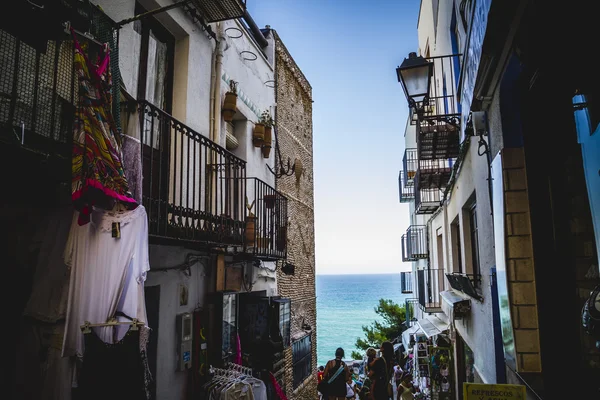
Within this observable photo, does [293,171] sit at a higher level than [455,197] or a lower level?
higher

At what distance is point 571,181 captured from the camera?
11.3ft

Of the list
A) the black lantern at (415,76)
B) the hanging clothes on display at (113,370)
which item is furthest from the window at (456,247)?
the hanging clothes on display at (113,370)

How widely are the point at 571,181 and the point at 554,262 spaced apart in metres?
0.69

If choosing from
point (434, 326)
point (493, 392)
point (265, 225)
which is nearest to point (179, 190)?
point (265, 225)

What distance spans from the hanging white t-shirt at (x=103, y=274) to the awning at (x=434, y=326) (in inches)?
379

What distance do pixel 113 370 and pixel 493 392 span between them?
328 cm

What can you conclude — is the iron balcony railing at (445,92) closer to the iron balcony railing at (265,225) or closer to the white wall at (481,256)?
the white wall at (481,256)

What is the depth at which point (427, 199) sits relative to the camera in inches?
555

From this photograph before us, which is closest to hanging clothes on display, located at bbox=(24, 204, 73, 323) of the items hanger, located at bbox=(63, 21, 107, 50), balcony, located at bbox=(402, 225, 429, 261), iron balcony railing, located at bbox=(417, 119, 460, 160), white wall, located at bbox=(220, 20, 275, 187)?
hanger, located at bbox=(63, 21, 107, 50)

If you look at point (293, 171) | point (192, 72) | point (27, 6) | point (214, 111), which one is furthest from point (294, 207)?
point (27, 6)

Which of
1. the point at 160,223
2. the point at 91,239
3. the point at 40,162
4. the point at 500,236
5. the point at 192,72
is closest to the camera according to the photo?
the point at 40,162

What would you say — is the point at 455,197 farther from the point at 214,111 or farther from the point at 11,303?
the point at 11,303

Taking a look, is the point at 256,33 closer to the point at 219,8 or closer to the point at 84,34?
the point at 219,8

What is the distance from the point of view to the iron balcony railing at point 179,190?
16.8 feet
